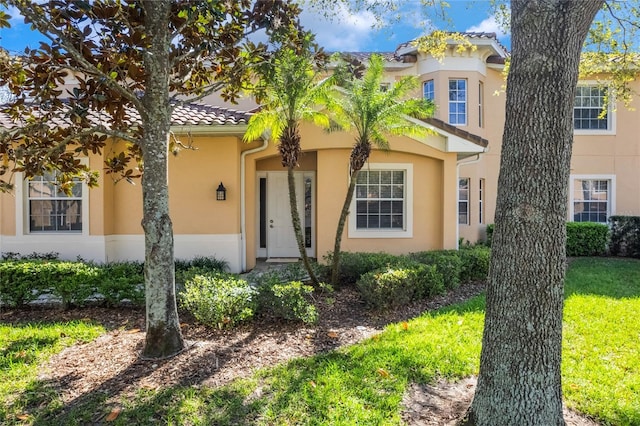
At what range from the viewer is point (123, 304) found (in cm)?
A: 716

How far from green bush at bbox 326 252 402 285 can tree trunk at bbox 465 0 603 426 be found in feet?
17.2

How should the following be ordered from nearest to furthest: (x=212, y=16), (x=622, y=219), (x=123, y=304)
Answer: (x=212, y=16), (x=123, y=304), (x=622, y=219)

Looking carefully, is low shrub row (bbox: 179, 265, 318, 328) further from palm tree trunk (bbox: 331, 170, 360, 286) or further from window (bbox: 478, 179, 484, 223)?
window (bbox: 478, 179, 484, 223)

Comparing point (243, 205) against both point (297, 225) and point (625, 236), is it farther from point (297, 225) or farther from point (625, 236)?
point (625, 236)

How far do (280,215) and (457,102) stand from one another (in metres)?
7.94

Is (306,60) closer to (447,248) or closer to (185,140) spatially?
(185,140)

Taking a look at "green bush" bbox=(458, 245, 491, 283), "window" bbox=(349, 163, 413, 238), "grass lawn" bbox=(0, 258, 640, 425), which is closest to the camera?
"grass lawn" bbox=(0, 258, 640, 425)

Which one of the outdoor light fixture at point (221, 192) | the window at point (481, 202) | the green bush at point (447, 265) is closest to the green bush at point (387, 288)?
the green bush at point (447, 265)

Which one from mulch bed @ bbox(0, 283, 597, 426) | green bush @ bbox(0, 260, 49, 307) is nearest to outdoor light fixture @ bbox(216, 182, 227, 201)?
mulch bed @ bbox(0, 283, 597, 426)

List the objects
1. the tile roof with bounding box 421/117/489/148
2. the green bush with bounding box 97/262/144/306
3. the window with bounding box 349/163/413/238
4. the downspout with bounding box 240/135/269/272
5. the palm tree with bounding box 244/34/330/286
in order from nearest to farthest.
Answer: the palm tree with bounding box 244/34/330/286
the green bush with bounding box 97/262/144/306
the tile roof with bounding box 421/117/489/148
the downspout with bounding box 240/135/269/272
the window with bounding box 349/163/413/238

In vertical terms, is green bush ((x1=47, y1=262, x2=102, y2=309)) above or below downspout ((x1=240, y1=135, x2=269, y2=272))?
below

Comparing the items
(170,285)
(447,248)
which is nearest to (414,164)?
(447,248)

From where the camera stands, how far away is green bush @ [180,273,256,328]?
18.8ft

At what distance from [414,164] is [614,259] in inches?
320
